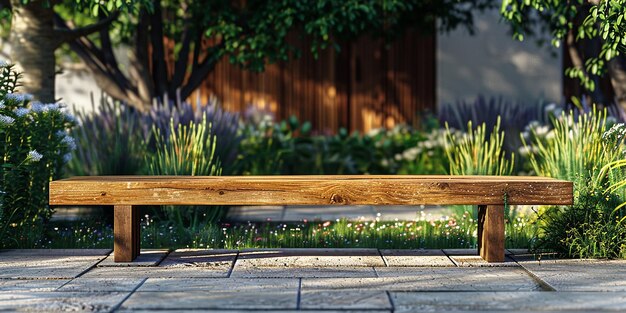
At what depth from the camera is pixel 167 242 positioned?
7566mm

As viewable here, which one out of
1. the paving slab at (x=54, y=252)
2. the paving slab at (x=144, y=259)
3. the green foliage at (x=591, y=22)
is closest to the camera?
the paving slab at (x=144, y=259)

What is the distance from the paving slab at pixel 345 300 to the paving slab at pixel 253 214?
130 inches

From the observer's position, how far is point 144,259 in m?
6.62

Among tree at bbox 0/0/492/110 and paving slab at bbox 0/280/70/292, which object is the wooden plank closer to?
paving slab at bbox 0/280/70/292

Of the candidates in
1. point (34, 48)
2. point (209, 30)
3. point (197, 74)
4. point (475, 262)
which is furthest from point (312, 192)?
point (197, 74)

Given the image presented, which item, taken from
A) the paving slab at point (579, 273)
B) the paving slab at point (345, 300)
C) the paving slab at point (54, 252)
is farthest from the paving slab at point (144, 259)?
the paving slab at point (579, 273)

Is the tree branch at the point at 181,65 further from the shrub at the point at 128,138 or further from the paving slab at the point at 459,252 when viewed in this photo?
the paving slab at the point at 459,252

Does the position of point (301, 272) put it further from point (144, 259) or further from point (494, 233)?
point (494, 233)

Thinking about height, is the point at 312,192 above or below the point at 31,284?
above

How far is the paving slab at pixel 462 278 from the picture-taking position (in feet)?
18.5

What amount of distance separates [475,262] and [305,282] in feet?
4.51

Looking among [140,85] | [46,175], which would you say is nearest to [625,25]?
[46,175]

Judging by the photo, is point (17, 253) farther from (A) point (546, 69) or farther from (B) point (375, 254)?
(A) point (546, 69)

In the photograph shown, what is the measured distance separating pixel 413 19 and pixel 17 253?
6734 millimetres
